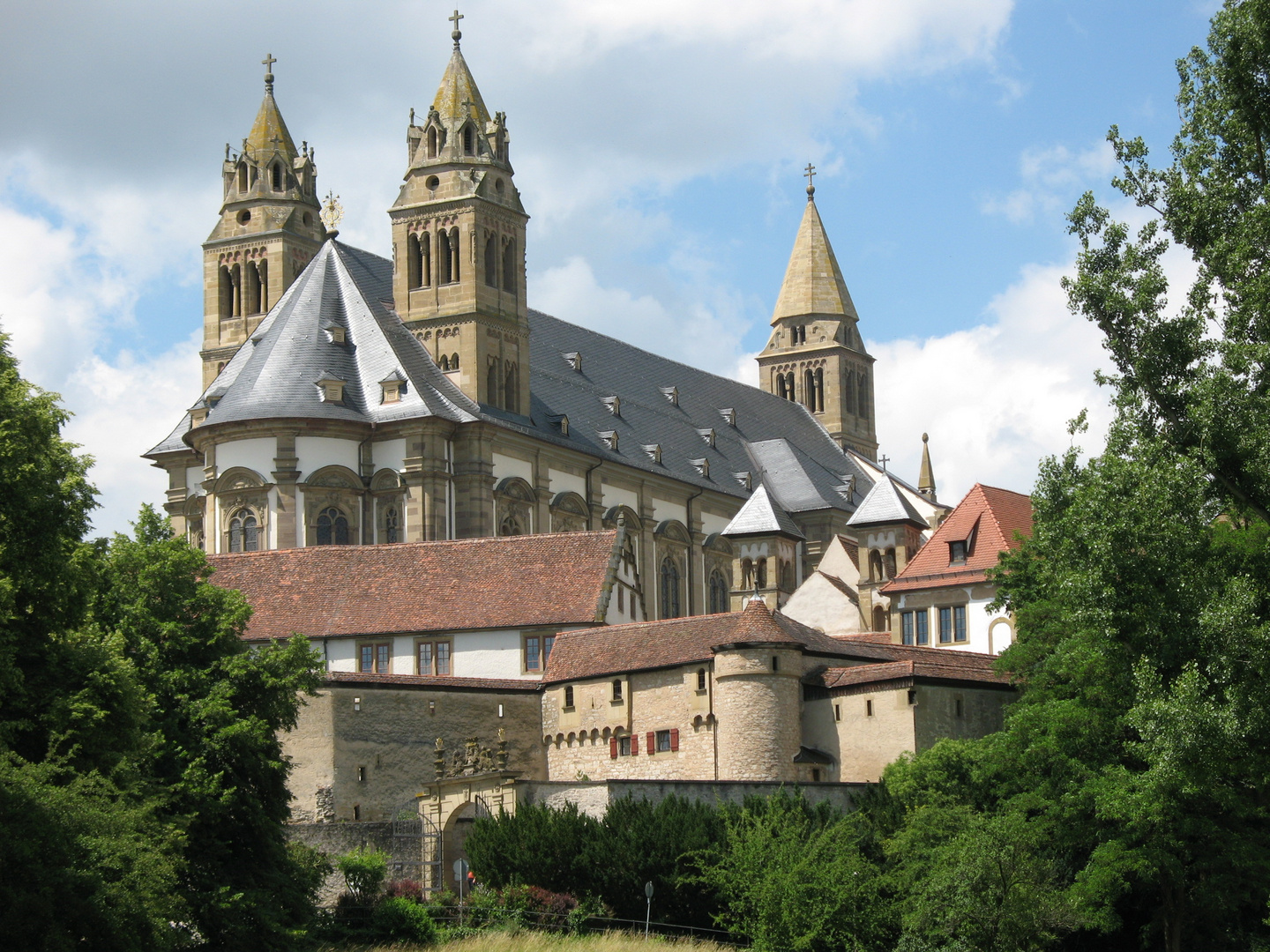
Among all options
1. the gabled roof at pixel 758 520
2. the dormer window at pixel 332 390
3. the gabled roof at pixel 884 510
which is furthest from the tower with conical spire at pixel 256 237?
the gabled roof at pixel 884 510

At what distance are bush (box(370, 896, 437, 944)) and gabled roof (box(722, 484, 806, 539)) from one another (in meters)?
41.5

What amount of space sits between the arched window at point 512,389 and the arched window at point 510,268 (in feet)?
9.36

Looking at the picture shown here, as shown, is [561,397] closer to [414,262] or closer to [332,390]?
[414,262]

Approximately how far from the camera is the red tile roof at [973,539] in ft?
232

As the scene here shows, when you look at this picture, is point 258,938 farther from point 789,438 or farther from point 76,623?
point 789,438

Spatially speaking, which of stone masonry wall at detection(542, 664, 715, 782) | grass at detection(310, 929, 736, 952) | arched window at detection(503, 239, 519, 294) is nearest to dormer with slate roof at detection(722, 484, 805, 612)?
arched window at detection(503, 239, 519, 294)

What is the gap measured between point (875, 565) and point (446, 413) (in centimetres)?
1616

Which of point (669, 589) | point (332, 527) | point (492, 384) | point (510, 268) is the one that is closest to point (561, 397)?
point (510, 268)

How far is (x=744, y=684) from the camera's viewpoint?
195ft

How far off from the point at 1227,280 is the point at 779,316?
275ft

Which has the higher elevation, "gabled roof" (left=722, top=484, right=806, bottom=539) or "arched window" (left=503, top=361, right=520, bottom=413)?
"arched window" (left=503, top=361, right=520, bottom=413)

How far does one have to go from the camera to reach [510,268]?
290 ft

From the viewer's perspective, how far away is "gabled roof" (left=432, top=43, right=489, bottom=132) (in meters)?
88.8

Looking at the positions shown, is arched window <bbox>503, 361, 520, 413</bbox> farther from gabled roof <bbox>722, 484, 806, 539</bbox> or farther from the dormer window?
gabled roof <bbox>722, 484, 806, 539</bbox>
